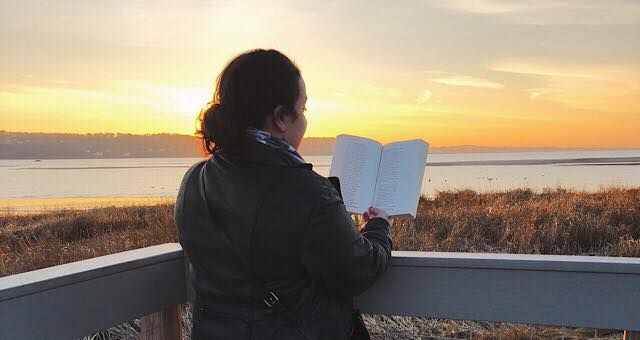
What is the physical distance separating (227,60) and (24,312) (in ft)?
2.79

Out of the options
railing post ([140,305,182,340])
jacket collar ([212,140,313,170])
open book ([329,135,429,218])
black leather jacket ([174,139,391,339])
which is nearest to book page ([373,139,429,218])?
open book ([329,135,429,218])

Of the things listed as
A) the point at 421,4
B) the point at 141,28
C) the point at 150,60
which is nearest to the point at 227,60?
the point at 141,28

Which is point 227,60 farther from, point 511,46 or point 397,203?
point 511,46

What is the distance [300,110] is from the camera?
5.24 feet

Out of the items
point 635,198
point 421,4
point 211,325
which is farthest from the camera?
point 635,198

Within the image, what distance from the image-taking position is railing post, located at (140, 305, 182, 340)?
7.12 feet

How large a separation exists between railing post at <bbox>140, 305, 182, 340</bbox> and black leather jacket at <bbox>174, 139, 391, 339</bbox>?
0.52 metres

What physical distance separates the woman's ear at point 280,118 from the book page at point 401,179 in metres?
0.41

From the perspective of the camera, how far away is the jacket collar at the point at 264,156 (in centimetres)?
148

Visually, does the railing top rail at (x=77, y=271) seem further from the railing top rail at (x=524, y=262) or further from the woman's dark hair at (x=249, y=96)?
the railing top rail at (x=524, y=262)

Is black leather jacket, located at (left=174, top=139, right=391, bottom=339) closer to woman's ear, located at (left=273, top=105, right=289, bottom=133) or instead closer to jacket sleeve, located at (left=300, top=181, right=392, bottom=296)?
jacket sleeve, located at (left=300, top=181, right=392, bottom=296)

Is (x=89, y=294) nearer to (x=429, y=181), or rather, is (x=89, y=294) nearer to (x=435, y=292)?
(x=435, y=292)

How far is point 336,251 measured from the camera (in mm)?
1447

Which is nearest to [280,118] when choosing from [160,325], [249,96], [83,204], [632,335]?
[249,96]
